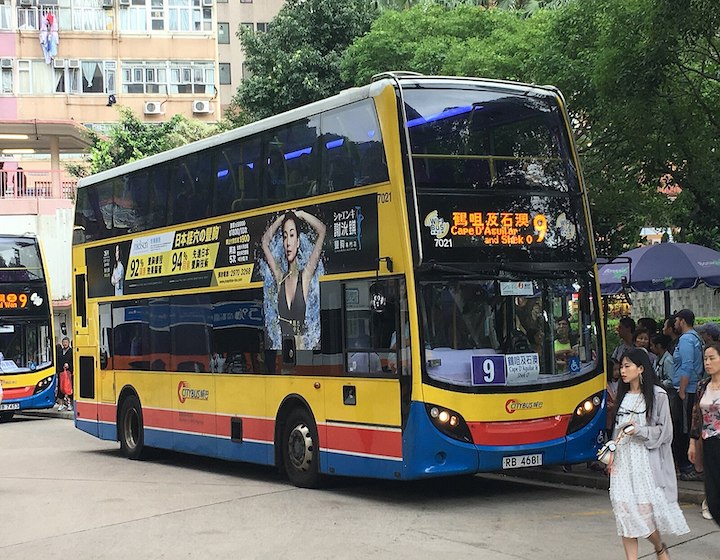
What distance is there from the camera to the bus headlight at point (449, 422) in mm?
10938

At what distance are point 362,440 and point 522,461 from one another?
162cm

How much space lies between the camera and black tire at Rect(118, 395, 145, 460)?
55.4 feet

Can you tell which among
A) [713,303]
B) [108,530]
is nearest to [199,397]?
[108,530]

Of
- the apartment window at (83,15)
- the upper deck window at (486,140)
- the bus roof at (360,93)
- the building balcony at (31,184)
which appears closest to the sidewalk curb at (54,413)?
the building balcony at (31,184)

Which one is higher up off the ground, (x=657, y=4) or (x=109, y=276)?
(x=657, y=4)

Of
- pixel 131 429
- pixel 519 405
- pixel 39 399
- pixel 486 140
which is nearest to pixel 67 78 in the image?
pixel 39 399

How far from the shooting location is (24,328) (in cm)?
2620

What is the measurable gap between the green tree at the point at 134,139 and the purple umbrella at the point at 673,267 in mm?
26021

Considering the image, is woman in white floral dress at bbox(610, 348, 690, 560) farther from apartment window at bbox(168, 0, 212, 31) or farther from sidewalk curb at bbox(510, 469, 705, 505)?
apartment window at bbox(168, 0, 212, 31)

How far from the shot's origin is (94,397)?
18.1 m

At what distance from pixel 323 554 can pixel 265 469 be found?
6476 mm

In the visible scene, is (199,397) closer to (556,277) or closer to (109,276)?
(109,276)

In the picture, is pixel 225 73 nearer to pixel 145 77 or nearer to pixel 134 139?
pixel 145 77

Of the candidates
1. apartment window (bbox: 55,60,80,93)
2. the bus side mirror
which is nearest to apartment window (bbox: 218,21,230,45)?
apartment window (bbox: 55,60,80,93)
